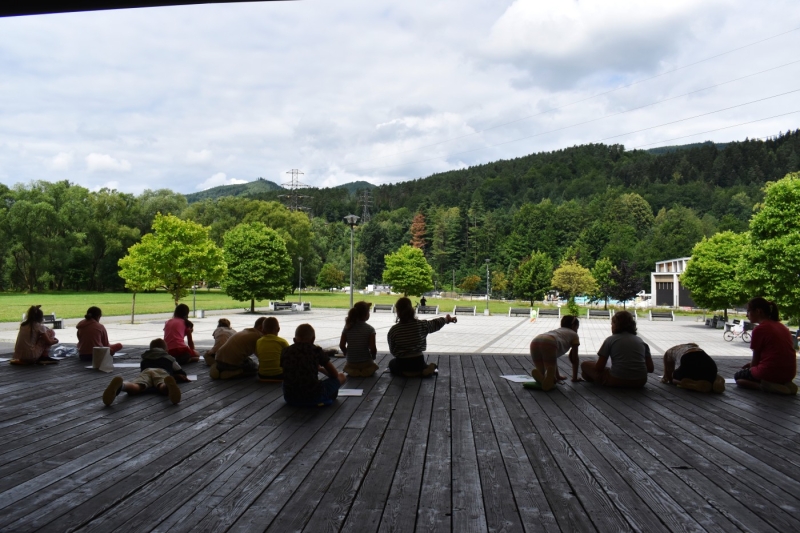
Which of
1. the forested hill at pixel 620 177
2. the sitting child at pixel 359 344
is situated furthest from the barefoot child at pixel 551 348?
the forested hill at pixel 620 177

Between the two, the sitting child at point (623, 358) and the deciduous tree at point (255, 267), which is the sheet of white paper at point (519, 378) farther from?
the deciduous tree at point (255, 267)

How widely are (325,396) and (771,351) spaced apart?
17.4ft

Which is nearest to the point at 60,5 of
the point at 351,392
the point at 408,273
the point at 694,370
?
the point at 351,392

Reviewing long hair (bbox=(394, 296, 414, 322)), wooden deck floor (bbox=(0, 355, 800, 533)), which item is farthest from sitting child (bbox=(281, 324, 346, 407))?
long hair (bbox=(394, 296, 414, 322))

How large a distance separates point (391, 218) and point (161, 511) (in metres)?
129

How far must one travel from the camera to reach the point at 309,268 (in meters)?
71.9

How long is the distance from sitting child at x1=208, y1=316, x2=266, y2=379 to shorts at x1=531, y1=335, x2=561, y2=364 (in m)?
3.51

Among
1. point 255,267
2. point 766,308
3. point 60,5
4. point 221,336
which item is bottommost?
point 221,336

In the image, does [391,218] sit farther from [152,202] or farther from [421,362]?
[421,362]

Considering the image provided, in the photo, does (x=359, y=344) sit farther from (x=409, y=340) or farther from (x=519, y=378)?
(x=519, y=378)

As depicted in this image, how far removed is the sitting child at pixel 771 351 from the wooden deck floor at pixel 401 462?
15.3 inches

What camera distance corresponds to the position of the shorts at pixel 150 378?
6570 mm

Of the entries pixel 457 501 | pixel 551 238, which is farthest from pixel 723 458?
pixel 551 238

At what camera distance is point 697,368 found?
7.16 metres
